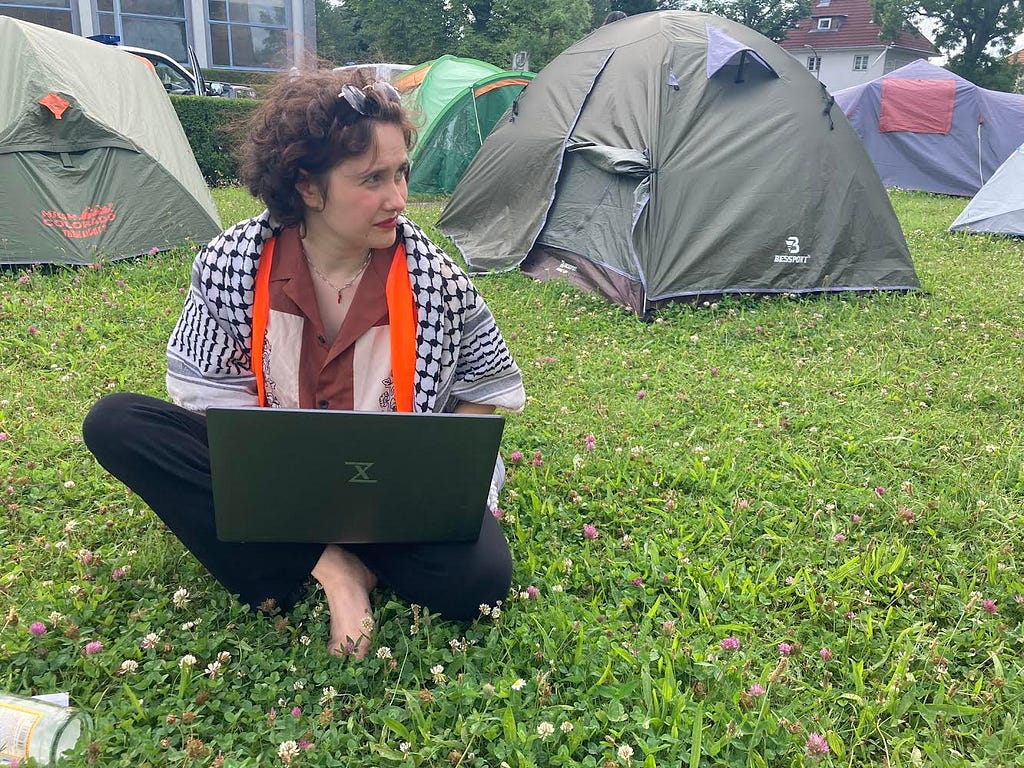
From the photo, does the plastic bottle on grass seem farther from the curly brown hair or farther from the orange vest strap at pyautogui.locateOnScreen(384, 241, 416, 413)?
the curly brown hair

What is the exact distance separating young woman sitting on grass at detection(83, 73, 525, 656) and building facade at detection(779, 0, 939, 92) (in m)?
41.8

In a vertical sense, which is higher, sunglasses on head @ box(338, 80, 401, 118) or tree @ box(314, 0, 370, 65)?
sunglasses on head @ box(338, 80, 401, 118)

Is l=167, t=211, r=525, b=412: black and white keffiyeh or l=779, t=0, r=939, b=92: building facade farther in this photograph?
l=779, t=0, r=939, b=92: building facade

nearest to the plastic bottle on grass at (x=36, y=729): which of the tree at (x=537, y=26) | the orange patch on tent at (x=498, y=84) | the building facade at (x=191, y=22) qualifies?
the orange patch on tent at (x=498, y=84)

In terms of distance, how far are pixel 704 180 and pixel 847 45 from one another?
4105 cm

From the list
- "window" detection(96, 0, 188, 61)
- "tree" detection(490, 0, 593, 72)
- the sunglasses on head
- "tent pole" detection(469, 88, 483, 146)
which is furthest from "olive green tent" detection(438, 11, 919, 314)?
"tree" detection(490, 0, 593, 72)

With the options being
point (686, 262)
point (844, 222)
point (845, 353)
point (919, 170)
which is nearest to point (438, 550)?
point (845, 353)

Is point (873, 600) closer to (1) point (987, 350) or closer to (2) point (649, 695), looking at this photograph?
(2) point (649, 695)

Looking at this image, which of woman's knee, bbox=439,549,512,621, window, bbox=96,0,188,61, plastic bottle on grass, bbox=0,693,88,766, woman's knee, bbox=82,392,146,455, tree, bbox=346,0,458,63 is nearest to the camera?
plastic bottle on grass, bbox=0,693,88,766

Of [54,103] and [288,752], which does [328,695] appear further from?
[54,103]

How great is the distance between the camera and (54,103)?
5062 millimetres

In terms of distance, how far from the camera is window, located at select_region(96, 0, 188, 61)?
63.1ft

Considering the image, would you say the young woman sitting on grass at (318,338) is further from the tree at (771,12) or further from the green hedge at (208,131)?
the tree at (771,12)

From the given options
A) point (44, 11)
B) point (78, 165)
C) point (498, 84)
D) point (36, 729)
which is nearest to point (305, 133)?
point (36, 729)
